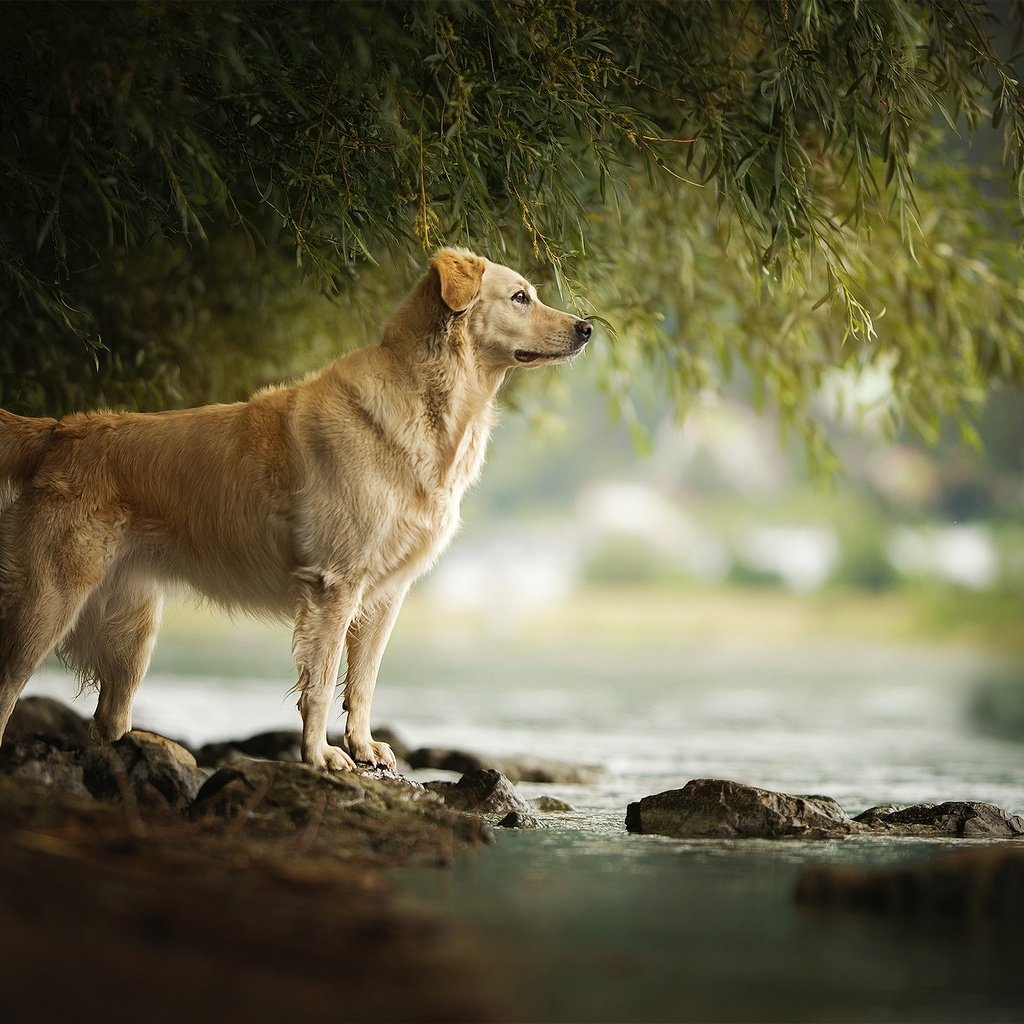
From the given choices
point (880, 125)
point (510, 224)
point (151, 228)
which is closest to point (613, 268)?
point (510, 224)

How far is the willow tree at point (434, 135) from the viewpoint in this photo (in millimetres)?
4238

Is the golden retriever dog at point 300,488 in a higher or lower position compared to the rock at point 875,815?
higher

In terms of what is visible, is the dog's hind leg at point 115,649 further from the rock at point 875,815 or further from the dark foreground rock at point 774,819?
the rock at point 875,815

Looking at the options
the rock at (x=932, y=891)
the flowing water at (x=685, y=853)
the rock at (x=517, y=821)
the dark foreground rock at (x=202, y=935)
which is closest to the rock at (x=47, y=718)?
the flowing water at (x=685, y=853)

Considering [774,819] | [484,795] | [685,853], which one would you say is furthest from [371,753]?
[774,819]

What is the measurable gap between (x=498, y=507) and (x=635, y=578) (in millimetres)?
4171

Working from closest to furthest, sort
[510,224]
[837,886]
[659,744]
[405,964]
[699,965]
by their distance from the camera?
[405,964] < [699,965] < [837,886] < [510,224] < [659,744]

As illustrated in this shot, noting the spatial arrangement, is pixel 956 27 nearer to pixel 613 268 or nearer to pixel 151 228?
pixel 613 268

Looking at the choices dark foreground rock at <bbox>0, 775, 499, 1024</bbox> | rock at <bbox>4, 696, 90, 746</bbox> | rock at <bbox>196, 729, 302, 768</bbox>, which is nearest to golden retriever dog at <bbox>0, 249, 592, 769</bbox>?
dark foreground rock at <bbox>0, 775, 499, 1024</bbox>

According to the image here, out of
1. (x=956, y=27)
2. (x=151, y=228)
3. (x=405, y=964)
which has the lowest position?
(x=405, y=964)

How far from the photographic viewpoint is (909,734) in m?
10.4

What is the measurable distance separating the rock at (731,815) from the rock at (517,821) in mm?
317

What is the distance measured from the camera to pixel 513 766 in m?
6.46

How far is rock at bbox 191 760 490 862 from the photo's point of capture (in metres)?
3.49
